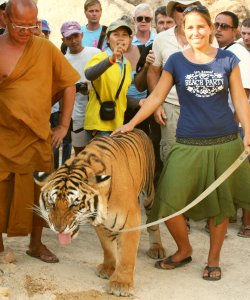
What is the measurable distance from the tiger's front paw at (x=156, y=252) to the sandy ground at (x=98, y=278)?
0.05 meters

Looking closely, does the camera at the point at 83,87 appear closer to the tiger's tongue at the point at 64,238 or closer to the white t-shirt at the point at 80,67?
the white t-shirt at the point at 80,67

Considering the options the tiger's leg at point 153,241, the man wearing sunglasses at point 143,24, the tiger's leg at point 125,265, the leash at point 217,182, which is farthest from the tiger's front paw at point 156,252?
the man wearing sunglasses at point 143,24

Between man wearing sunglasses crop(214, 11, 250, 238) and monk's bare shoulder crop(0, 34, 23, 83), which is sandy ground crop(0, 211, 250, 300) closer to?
man wearing sunglasses crop(214, 11, 250, 238)

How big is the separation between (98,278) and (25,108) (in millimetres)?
1356

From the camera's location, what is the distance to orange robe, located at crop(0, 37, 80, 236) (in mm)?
4324

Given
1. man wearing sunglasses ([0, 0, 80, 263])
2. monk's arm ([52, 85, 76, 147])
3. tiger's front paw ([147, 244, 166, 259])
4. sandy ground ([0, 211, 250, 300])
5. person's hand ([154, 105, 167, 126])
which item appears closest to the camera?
sandy ground ([0, 211, 250, 300])

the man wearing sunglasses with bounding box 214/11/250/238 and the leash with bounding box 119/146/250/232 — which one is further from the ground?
the man wearing sunglasses with bounding box 214/11/250/238

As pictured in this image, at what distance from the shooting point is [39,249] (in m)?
4.78

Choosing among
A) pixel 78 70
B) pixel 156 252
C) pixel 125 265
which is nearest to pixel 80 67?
pixel 78 70

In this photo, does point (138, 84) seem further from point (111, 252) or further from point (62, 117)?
point (111, 252)

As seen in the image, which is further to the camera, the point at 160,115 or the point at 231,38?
the point at 231,38

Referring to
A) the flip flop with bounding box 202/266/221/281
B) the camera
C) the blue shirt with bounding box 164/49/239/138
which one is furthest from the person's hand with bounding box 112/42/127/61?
the flip flop with bounding box 202/266/221/281

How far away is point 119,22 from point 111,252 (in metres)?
2.09

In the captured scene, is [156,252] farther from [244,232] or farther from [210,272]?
[244,232]
